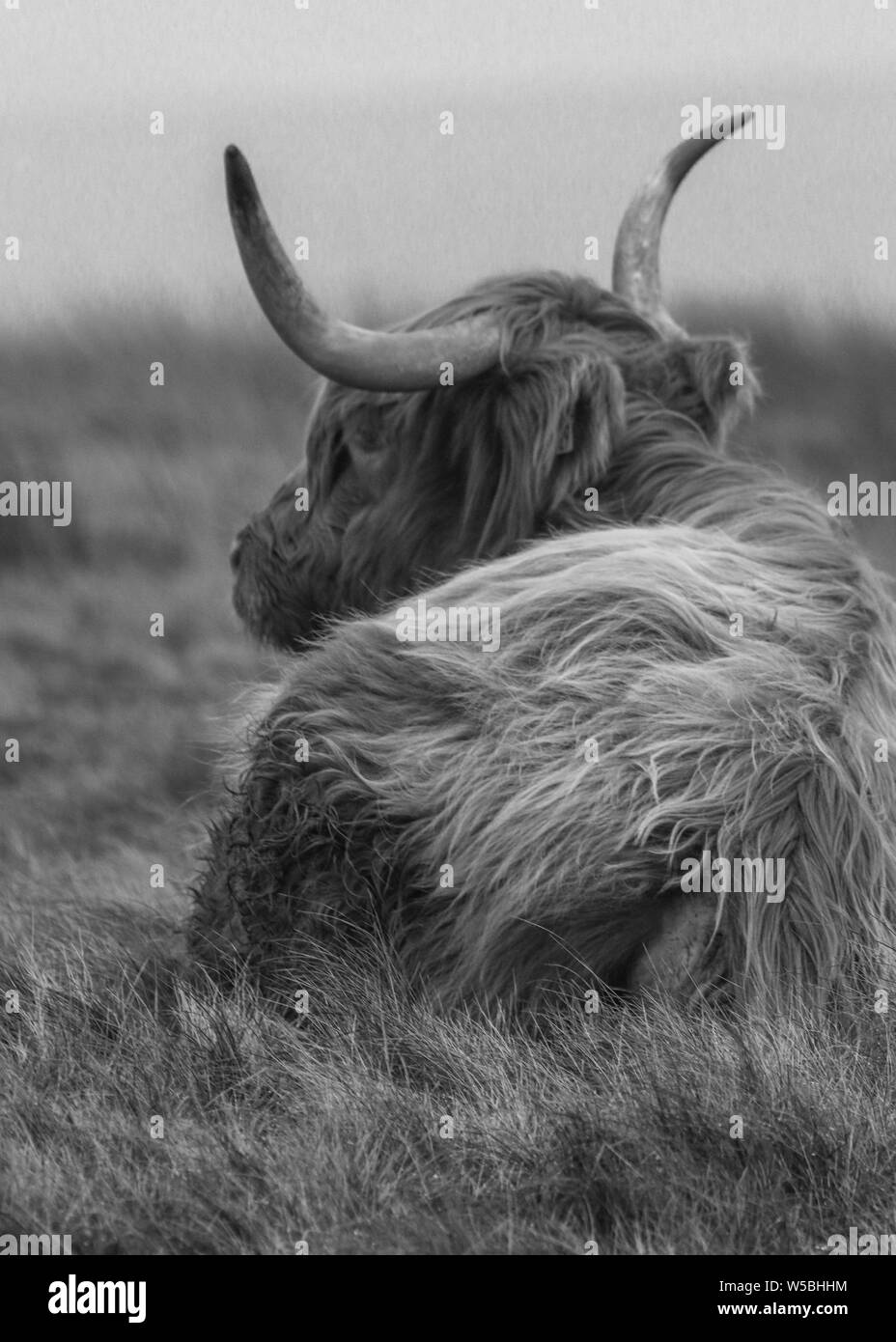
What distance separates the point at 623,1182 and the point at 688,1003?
2.27ft

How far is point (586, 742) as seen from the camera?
385cm

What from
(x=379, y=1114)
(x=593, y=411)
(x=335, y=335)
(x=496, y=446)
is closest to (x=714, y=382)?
(x=593, y=411)

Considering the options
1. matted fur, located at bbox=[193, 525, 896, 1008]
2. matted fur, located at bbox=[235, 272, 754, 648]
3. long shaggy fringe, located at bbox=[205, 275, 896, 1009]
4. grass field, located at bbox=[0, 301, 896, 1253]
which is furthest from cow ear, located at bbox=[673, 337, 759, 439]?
grass field, located at bbox=[0, 301, 896, 1253]

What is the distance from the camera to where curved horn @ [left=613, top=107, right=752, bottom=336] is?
589 centimetres

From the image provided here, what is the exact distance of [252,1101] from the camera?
3.45 meters

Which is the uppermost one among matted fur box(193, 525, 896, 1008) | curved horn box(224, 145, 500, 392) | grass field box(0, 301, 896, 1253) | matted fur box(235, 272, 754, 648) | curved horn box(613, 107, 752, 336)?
curved horn box(613, 107, 752, 336)

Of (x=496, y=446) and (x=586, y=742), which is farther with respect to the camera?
(x=496, y=446)

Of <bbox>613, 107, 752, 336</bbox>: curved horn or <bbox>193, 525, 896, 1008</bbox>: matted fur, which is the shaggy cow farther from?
<bbox>613, 107, 752, 336</bbox>: curved horn

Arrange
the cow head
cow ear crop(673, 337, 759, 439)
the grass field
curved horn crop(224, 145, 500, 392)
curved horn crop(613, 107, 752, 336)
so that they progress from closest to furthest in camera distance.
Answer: the grass field < curved horn crop(224, 145, 500, 392) < the cow head < cow ear crop(673, 337, 759, 439) < curved horn crop(613, 107, 752, 336)

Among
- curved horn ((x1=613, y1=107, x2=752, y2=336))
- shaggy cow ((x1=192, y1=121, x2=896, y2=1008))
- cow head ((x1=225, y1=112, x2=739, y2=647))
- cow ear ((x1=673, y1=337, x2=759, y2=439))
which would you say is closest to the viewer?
shaggy cow ((x1=192, y1=121, x2=896, y2=1008))

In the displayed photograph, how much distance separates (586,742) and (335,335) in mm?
1545

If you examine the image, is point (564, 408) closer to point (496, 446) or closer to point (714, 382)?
point (496, 446)

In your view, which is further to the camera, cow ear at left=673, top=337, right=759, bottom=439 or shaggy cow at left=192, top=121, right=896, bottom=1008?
cow ear at left=673, top=337, right=759, bottom=439
